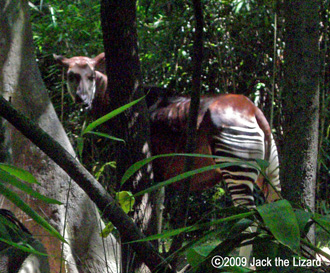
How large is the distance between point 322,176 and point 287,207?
15.1ft

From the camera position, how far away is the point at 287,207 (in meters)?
0.81

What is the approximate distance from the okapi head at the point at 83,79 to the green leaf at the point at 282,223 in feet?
10.5

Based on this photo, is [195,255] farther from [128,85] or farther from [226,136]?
[226,136]

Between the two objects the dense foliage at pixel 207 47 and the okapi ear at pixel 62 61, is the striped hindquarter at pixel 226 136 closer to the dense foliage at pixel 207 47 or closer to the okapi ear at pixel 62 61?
the okapi ear at pixel 62 61

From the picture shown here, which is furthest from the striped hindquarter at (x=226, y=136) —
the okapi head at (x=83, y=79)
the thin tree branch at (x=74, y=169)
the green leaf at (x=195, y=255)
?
the green leaf at (x=195, y=255)

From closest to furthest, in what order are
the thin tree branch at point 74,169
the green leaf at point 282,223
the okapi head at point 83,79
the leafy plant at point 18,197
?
the green leaf at point 282,223 → the leafy plant at point 18,197 → the thin tree branch at point 74,169 → the okapi head at point 83,79

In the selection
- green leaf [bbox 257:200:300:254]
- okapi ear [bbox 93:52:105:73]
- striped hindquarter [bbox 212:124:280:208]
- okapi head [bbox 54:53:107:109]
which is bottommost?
striped hindquarter [bbox 212:124:280:208]

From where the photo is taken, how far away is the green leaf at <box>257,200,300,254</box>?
741mm

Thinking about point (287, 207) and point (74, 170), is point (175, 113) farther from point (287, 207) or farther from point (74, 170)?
point (287, 207)

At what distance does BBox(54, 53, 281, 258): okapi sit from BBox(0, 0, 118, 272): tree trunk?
96 centimetres

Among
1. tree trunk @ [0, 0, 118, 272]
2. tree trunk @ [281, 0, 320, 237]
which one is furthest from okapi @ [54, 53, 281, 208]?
tree trunk @ [281, 0, 320, 237]

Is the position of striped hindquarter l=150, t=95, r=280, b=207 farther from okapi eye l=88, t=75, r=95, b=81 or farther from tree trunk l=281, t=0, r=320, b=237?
tree trunk l=281, t=0, r=320, b=237

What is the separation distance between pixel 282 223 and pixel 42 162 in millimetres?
1899

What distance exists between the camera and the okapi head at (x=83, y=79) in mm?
3924
